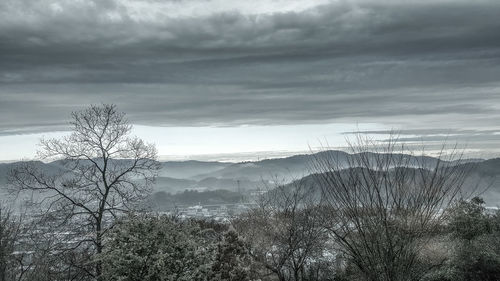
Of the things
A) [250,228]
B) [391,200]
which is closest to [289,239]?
[250,228]

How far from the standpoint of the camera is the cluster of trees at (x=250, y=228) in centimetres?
1176

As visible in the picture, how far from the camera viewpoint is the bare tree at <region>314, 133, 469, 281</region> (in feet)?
37.2

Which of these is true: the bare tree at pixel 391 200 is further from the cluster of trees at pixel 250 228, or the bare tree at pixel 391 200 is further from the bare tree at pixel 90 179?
the bare tree at pixel 90 179

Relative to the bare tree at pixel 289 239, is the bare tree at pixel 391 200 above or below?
above

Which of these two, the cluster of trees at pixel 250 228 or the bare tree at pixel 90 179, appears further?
the bare tree at pixel 90 179

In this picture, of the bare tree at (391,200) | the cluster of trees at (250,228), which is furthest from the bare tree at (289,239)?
the bare tree at (391,200)

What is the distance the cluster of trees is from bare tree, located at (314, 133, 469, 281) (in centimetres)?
4

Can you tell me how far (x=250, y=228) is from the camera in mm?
35219

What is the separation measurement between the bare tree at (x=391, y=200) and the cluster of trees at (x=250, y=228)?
4cm

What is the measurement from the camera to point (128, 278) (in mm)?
13305

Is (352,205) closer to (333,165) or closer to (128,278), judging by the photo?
(333,165)

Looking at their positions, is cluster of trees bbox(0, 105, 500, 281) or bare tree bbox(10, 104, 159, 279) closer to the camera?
cluster of trees bbox(0, 105, 500, 281)

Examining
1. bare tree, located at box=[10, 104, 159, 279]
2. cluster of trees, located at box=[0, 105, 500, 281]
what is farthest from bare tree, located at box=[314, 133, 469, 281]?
bare tree, located at box=[10, 104, 159, 279]

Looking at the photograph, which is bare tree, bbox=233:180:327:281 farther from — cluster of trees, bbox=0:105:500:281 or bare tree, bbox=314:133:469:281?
bare tree, bbox=314:133:469:281
